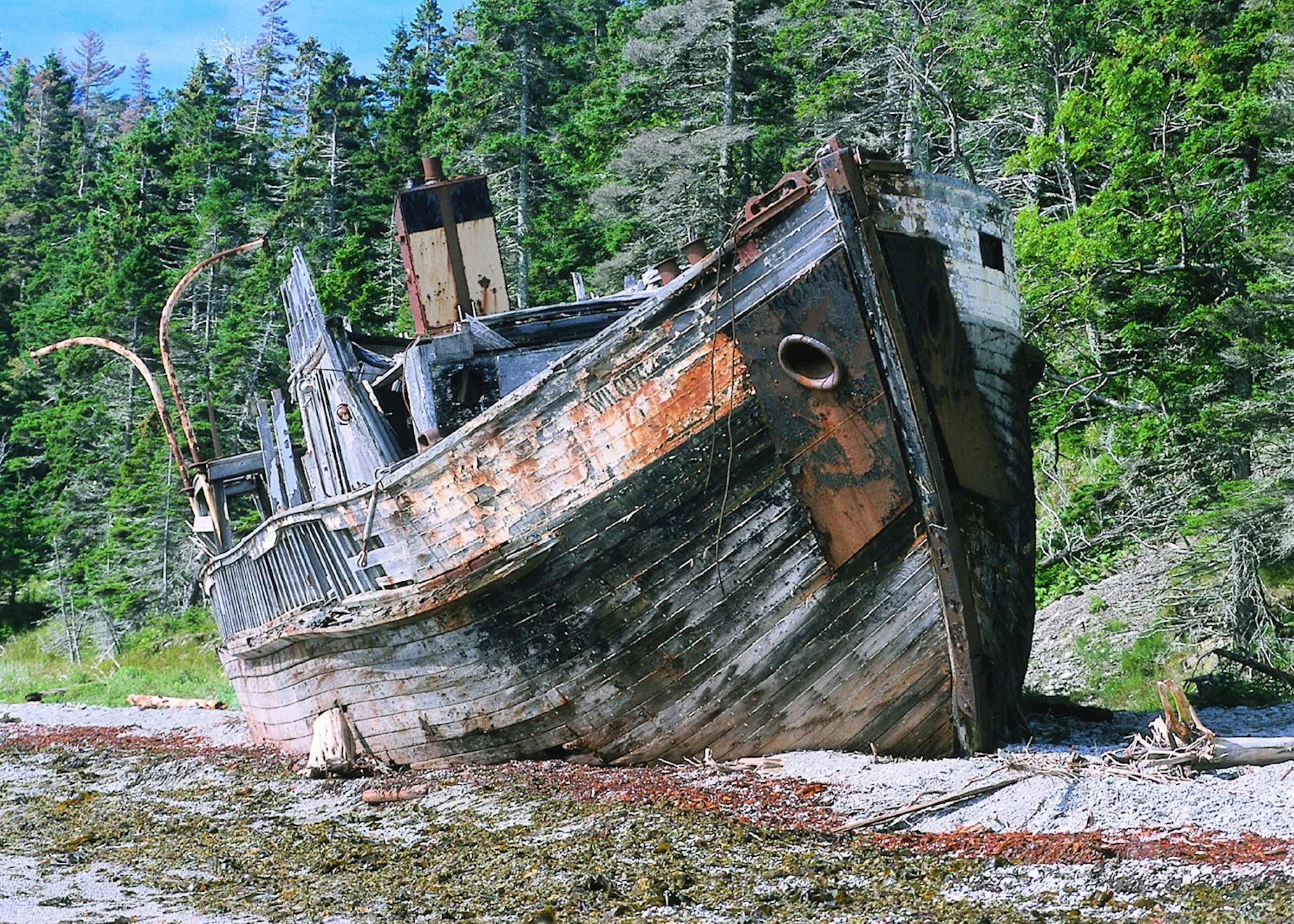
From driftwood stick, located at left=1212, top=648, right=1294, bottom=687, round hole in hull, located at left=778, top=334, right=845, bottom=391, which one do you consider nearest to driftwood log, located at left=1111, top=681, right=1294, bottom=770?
round hole in hull, located at left=778, top=334, right=845, bottom=391

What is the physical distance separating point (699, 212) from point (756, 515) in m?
18.1

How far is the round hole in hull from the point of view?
632cm

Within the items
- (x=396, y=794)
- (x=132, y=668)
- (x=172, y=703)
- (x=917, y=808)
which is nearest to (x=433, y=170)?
(x=396, y=794)

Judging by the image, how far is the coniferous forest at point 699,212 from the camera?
37.3 ft

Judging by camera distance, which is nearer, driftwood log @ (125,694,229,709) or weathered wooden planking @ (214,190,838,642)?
weathered wooden planking @ (214,190,838,642)

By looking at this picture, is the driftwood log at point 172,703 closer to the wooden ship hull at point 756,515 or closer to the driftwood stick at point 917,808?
the wooden ship hull at point 756,515

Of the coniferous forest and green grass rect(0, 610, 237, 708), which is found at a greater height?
the coniferous forest

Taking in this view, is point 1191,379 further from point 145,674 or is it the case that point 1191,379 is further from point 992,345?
point 145,674

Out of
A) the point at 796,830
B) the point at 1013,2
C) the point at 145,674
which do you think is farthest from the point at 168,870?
the point at 145,674

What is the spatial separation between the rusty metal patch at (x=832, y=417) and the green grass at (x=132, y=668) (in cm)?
1104

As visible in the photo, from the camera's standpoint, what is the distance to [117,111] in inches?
3312

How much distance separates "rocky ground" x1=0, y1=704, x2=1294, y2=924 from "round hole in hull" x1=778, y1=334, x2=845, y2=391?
1.99m

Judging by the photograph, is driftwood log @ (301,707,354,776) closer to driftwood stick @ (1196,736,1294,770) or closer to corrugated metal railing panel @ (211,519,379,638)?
corrugated metal railing panel @ (211,519,379,638)

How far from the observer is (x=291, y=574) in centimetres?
927
